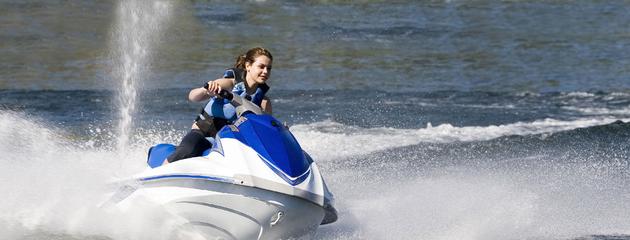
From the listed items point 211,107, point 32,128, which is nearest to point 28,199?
point 211,107

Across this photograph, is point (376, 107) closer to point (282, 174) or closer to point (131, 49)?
point (131, 49)

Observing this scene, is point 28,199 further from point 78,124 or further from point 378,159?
point 78,124

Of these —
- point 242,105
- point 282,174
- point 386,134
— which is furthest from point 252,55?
point 386,134

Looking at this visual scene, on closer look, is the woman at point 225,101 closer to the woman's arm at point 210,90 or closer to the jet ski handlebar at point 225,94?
the woman's arm at point 210,90

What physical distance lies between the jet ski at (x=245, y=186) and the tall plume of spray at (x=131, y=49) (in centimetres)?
372

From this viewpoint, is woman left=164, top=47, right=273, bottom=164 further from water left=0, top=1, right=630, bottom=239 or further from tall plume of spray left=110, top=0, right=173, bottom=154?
tall plume of spray left=110, top=0, right=173, bottom=154

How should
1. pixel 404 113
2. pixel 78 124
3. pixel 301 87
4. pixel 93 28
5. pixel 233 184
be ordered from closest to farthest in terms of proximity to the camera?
1. pixel 233 184
2. pixel 78 124
3. pixel 404 113
4. pixel 301 87
5. pixel 93 28

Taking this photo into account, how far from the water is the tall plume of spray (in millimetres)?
87

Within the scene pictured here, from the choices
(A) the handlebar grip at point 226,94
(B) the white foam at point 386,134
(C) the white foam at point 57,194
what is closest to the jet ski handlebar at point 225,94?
(A) the handlebar grip at point 226,94

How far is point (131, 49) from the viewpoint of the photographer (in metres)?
19.0

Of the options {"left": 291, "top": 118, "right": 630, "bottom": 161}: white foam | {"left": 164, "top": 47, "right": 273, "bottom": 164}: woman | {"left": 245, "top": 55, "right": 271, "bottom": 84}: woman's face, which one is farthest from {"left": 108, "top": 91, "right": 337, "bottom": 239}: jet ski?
{"left": 291, "top": 118, "right": 630, "bottom": 161}: white foam

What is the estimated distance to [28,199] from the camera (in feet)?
25.8

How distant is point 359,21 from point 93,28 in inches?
221

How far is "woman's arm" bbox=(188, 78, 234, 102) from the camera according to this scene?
263 inches
